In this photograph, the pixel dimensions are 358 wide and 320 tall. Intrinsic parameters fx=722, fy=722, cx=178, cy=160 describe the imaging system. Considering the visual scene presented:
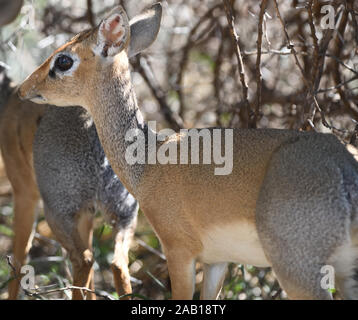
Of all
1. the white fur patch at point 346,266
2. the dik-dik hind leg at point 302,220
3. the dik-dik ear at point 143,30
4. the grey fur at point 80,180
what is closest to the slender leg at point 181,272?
the dik-dik hind leg at point 302,220

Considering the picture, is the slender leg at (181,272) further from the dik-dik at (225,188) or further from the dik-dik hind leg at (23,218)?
the dik-dik hind leg at (23,218)

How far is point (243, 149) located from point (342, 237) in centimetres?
73

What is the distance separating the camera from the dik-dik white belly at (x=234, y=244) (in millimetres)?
3578

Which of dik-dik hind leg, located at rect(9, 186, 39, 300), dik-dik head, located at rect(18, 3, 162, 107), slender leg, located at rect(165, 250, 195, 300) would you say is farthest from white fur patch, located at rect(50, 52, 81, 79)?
dik-dik hind leg, located at rect(9, 186, 39, 300)

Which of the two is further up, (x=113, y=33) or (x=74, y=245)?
(x=113, y=33)

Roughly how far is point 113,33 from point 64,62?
1.11 ft

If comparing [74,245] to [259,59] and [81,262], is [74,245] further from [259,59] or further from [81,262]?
[259,59]

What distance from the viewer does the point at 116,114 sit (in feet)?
13.4

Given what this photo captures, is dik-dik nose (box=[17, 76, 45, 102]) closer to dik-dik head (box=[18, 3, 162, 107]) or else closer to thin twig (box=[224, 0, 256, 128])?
dik-dik head (box=[18, 3, 162, 107])

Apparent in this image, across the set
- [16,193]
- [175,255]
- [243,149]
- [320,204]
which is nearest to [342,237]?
[320,204]

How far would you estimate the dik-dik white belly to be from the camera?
11.7 ft

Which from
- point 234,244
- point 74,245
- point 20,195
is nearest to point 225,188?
point 234,244

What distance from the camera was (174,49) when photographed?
735 centimetres
